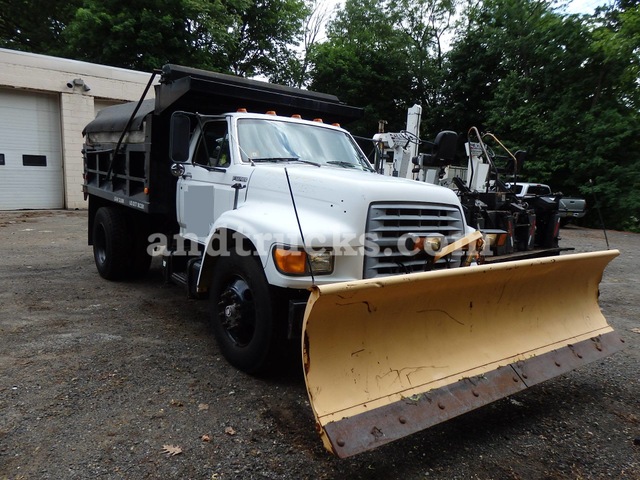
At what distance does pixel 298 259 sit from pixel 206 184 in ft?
6.90

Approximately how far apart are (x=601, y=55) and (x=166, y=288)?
20.3 m

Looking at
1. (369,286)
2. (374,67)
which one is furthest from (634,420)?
(374,67)

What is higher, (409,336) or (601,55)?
(601,55)

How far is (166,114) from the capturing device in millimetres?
5477

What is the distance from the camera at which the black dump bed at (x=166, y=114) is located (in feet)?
17.0

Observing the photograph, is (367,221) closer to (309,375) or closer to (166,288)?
(309,375)

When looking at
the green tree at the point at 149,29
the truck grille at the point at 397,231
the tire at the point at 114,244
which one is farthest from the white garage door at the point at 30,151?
the truck grille at the point at 397,231

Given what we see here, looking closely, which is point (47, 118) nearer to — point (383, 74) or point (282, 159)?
point (282, 159)

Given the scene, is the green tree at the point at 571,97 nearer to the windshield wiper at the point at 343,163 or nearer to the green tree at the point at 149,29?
the green tree at the point at 149,29

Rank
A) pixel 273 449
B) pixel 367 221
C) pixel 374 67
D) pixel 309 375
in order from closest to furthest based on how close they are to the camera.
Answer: pixel 309 375
pixel 273 449
pixel 367 221
pixel 374 67

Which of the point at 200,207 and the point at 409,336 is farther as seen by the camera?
the point at 200,207

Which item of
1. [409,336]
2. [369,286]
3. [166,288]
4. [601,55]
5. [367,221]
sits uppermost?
[601,55]

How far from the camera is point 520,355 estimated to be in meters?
3.51

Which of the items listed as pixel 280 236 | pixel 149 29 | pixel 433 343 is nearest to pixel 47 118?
pixel 149 29
